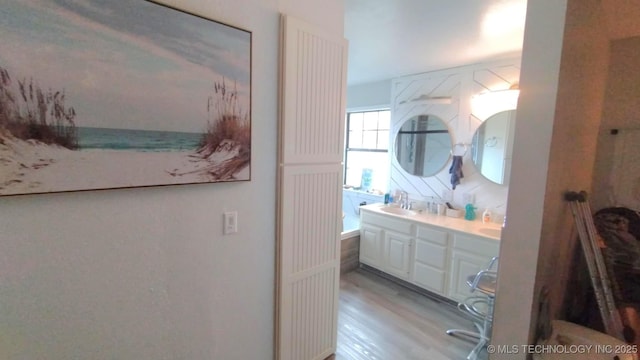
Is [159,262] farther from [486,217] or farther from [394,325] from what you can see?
[486,217]

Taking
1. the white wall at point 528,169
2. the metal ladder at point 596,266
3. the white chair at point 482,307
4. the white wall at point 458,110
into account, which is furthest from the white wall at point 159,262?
the white wall at point 458,110

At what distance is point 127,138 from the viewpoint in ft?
3.41

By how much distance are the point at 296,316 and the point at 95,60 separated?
1.60m

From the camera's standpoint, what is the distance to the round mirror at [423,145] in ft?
10.6

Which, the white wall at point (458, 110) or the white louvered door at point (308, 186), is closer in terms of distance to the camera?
the white louvered door at point (308, 186)

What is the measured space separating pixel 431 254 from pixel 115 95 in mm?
2779

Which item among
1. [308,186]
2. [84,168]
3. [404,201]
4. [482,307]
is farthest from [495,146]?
[84,168]

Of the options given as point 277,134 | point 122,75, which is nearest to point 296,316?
point 277,134

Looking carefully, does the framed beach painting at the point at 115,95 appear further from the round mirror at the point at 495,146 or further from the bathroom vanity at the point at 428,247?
the round mirror at the point at 495,146

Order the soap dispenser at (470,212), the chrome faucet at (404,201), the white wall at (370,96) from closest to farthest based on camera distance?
the soap dispenser at (470,212), the chrome faucet at (404,201), the white wall at (370,96)

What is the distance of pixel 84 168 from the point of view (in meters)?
0.96

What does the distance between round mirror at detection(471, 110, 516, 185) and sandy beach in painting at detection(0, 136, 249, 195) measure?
2734mm

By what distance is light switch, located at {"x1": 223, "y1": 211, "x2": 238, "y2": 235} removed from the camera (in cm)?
140

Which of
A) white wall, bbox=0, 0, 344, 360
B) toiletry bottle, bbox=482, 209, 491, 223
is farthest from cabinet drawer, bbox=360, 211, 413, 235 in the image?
white wall, bbox=0, 0, 344, 360
